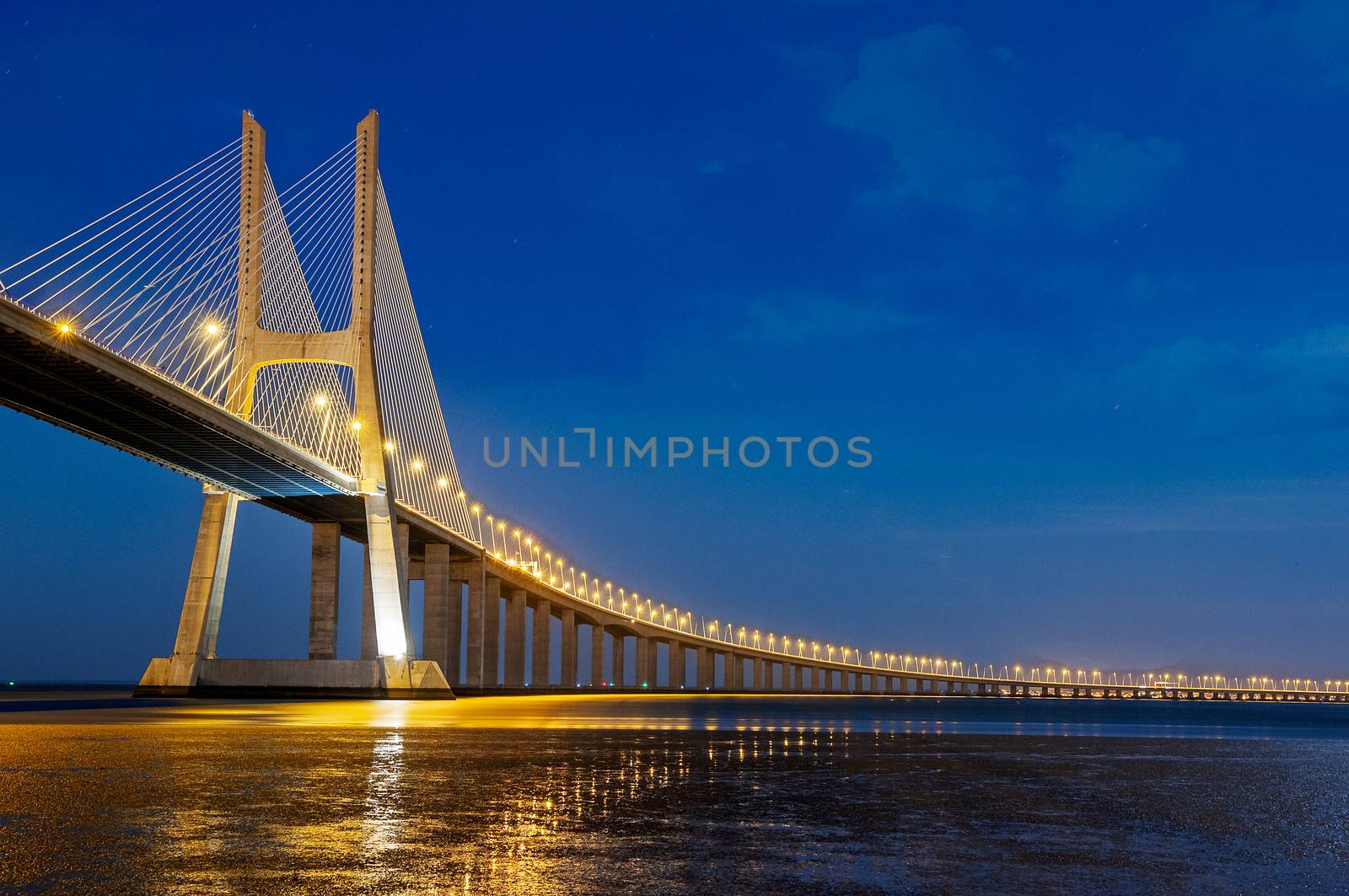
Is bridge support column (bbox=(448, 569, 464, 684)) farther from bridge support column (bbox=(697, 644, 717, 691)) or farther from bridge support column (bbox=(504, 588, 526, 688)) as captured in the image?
bridge support column (bbox=(697, 644, 717, 691))

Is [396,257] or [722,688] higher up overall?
[396,257]

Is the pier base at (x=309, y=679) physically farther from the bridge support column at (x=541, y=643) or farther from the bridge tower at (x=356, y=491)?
the bridge support column at (x=541, y=643)

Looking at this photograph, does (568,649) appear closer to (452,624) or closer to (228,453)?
(452,624)

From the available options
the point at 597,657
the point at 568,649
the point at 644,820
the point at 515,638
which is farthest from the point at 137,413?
the point at 597,657

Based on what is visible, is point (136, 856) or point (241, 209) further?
point (241, 209)

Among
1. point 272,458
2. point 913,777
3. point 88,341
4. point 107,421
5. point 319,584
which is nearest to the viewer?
point 913,777

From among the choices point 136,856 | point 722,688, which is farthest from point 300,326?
point 722,688

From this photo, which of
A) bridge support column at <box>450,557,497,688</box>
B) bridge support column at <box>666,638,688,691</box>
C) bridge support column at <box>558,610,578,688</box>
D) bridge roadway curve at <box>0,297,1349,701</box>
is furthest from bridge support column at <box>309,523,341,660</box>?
bridge support column at <box>666,638,688,691</box>

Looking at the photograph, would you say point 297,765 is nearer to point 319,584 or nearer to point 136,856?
point 136,856
